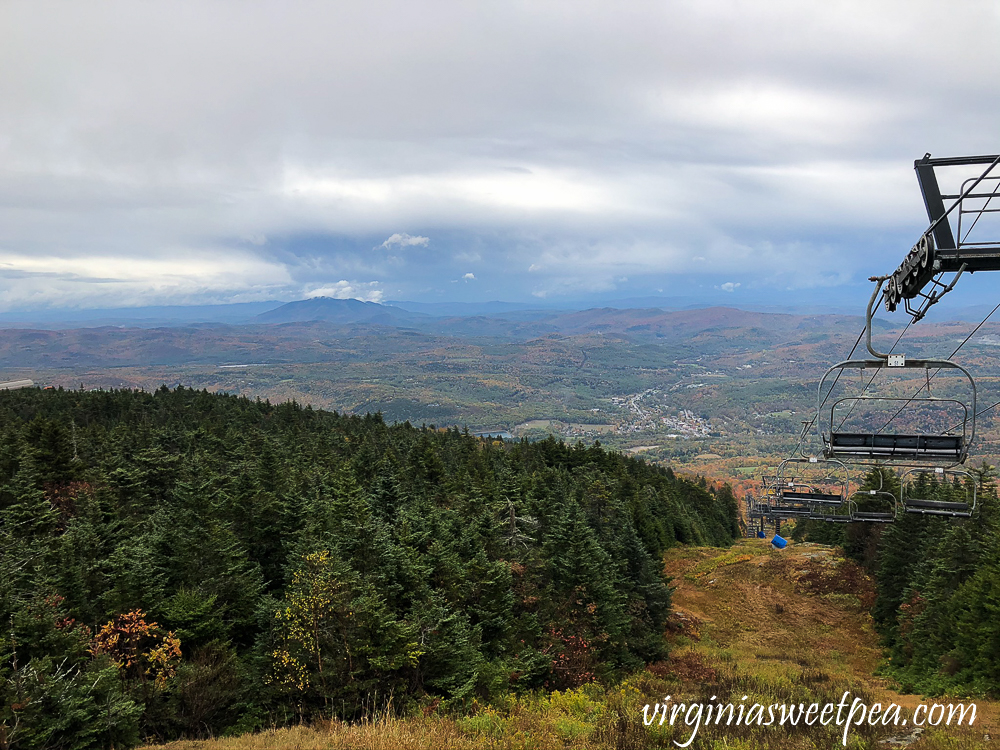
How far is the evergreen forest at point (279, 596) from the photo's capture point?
17406 mm

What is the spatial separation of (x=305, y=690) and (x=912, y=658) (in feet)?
101

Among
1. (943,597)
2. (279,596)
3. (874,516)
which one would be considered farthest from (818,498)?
(279,596)

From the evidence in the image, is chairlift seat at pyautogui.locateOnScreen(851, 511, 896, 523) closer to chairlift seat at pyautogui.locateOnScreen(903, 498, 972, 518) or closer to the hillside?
the hillside

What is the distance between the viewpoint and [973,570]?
2789 centimetres

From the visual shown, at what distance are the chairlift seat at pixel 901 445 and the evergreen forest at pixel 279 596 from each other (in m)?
14.4

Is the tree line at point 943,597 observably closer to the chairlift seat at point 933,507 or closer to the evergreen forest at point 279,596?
the evergreen forest at point 279,596

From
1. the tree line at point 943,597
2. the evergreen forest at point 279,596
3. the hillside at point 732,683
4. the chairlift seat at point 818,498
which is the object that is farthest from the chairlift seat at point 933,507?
the chairlift seat at point 818,498

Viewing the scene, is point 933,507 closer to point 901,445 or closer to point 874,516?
point 901,445

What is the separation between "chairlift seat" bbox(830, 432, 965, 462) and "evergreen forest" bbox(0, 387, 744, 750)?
1436cm

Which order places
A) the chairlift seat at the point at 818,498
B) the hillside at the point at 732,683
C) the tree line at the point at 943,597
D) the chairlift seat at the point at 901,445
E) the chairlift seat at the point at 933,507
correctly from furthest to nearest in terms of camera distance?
1. the chairlift seat at the point at 818,498
2. the tree line at the point at 943,597
3. the chairlift seat at the point at 933,507
4. the chairlift seat at the point at 901,445
5. the hillside at the point at 732,683

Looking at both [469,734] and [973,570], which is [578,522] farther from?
[973,570]

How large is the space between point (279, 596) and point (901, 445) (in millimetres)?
27859

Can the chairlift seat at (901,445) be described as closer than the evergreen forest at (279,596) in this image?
Yes

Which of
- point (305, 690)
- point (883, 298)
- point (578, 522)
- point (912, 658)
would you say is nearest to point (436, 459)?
point (578, 522)
